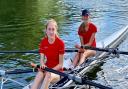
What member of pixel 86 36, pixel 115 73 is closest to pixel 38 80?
pixel 86 36

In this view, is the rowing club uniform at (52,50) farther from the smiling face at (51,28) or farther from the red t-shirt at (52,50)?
the smiling face at (51,28)

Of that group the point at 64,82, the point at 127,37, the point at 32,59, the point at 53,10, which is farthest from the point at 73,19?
the point at 64,82

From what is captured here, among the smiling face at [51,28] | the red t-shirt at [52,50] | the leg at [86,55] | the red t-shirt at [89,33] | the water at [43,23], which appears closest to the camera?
the smiling face at [51,28]

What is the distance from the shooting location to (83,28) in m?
13.4

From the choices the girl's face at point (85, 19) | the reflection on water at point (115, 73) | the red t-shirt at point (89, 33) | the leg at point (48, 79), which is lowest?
the reflection on water at point (115, 73)

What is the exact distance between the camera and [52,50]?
33.6 ft

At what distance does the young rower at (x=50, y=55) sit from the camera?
9742 mm

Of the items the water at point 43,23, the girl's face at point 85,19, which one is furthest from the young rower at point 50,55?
the girl's face at point 85,19

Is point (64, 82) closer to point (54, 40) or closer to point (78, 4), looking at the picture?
point (54, 40)

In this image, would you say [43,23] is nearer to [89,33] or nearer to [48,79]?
[89,33]

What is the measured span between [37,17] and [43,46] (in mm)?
16768

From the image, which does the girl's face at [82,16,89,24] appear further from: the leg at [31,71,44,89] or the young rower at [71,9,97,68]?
the leg at [31,71,44,89]

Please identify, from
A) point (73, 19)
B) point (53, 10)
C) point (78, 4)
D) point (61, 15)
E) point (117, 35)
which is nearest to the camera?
point (117, 35)

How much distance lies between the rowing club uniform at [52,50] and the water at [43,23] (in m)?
2.18
